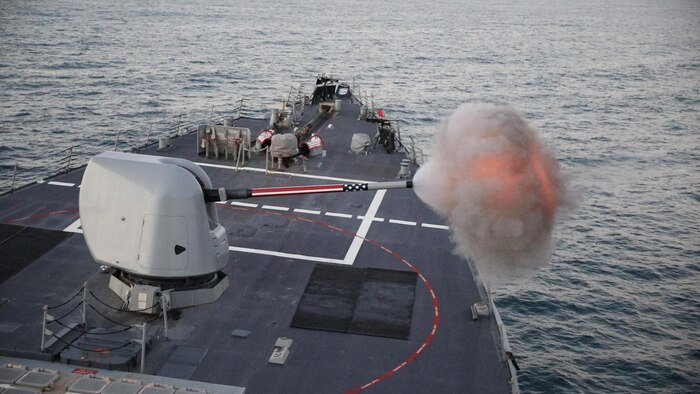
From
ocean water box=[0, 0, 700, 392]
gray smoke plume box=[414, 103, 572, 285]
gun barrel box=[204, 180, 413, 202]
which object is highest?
gray smoke plume box=[414, 103, 572, 285]

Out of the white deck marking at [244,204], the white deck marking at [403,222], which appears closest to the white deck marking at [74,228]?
the white deck marking at [244,204]

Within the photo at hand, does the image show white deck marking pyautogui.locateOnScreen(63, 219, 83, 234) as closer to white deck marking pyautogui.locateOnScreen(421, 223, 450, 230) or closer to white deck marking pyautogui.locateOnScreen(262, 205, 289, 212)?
white deck marking pyautogui.locateOnScreen(262, 205, 289, 212)

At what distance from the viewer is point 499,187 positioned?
58.2 ft

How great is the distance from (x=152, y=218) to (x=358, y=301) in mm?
6841

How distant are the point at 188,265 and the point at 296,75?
7129cm

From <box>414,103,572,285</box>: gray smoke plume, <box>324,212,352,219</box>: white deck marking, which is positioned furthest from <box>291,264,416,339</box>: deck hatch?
<box>324,212,352,219</box>: white deck marking

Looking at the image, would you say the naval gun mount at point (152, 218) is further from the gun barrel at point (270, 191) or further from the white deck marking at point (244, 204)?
the white deck marking at point (244, 204)

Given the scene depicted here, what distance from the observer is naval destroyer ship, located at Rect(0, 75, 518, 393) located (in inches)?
730

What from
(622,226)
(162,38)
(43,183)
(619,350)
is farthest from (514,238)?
(162,38)

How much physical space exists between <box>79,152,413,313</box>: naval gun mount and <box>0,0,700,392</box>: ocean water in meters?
10.3

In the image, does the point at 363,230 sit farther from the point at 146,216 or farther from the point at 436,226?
the point at 146,216

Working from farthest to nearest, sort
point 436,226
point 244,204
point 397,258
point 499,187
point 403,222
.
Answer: point 244,204 < point 403,222 < point 436,226 < point 397,258 < point 499,187

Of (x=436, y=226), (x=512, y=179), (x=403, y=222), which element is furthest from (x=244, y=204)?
(x=512, y=179)

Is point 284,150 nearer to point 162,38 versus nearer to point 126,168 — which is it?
point 126,168
